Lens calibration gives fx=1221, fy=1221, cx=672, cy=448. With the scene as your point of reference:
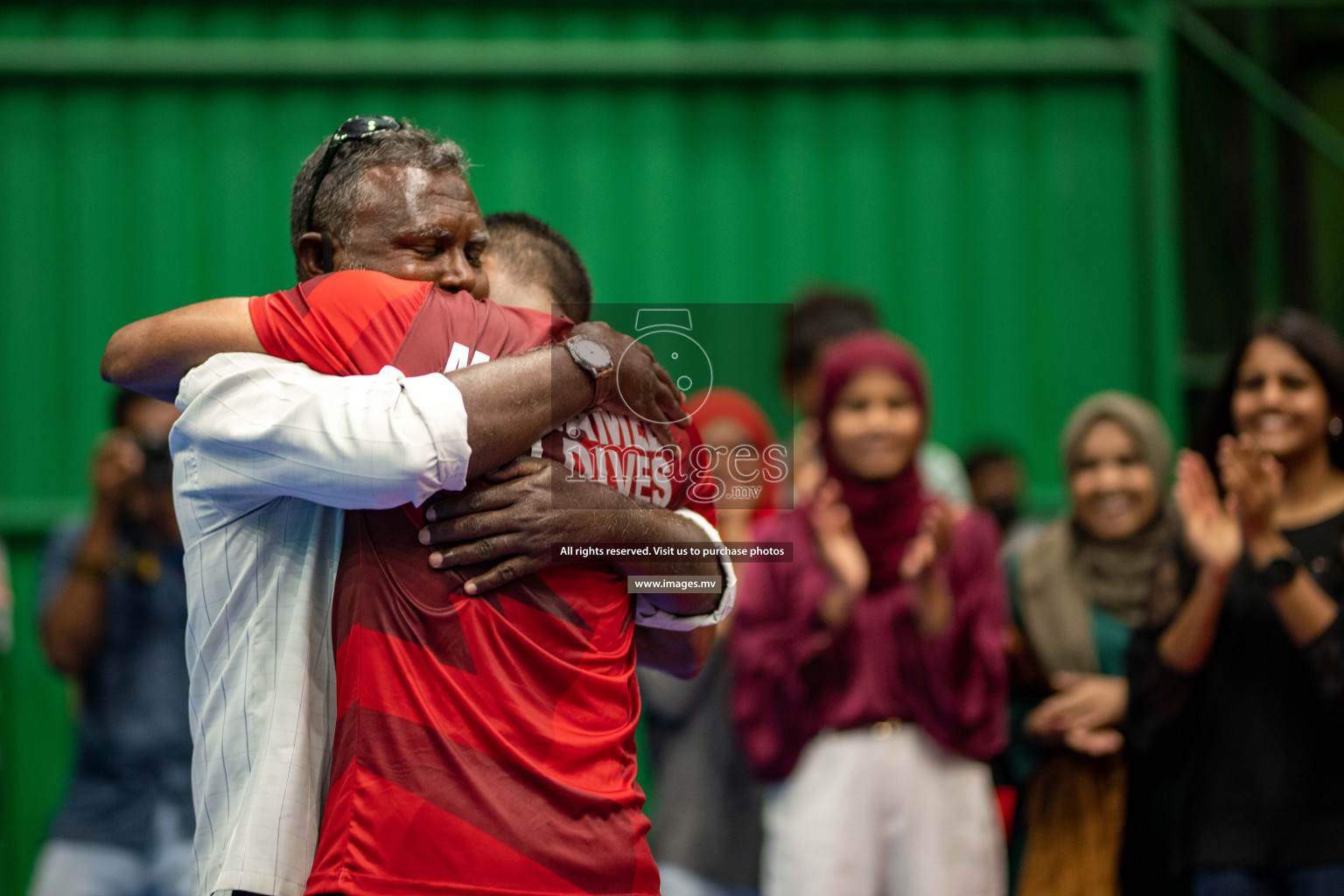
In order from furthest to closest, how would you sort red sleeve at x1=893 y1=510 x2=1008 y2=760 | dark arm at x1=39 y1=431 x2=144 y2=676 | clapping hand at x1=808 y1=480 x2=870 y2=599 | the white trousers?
dark arm at x1=39 y1=431 x2=144 y2=676, clapping hand at x1=808 y1=480 x2=870 y2=599, red sleeve at x1=893 y1=510 x2=1008 y2=760, the white trousers

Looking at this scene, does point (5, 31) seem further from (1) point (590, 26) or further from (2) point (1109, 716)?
(2) point (1109, 716)

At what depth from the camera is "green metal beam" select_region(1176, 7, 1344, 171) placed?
564cm

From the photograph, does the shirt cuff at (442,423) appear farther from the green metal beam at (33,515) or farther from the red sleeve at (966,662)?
the green metal beam at (33,515)

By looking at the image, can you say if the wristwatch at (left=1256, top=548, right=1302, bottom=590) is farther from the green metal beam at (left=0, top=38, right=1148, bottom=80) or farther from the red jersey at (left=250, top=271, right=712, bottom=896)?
the green metal beam at (left=0, top=38, right=1148, bottom=80)

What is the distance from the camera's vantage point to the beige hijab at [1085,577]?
3.53m

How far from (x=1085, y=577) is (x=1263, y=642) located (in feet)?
1.91

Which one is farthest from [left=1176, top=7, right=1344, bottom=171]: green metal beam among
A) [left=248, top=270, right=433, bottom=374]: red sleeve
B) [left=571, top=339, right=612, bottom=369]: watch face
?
[left=248, top=270, right=433, bottom=374]: red sleeve

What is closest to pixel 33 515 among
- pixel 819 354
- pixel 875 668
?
pixel 819 354

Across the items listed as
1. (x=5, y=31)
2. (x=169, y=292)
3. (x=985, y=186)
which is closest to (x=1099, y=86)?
(x=985, y=186)

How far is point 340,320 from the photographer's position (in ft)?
4.88

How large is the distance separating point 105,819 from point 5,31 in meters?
3.59

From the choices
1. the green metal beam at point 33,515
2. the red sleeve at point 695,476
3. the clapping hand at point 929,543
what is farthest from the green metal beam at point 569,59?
the red sleeve at point 695,476

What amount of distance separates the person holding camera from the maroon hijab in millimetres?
2105

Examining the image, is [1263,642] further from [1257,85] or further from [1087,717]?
[1257,85]
